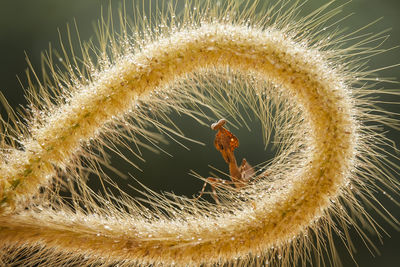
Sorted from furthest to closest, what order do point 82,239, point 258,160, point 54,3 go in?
point 54,3 < point 258,160 < point 82,239

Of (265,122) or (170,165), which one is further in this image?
(170,165)

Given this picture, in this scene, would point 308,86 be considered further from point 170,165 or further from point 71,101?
point 170,165

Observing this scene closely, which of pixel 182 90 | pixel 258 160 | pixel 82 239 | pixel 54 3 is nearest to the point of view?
pixel 82 239

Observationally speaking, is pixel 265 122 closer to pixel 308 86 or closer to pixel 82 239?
pixel 308 86

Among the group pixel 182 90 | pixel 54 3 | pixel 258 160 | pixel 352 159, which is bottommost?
pixel 258 160

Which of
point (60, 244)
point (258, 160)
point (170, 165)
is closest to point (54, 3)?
point (170, 165)

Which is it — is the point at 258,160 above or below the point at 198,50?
below

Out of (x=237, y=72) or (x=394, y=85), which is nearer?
(x=237, y=72)

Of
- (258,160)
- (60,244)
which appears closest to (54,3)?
(258,160)

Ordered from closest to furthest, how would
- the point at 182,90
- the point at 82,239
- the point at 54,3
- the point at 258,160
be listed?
the point at 82,239 < the point at 182,90 < the point at 258,160 < the point at 54,3
